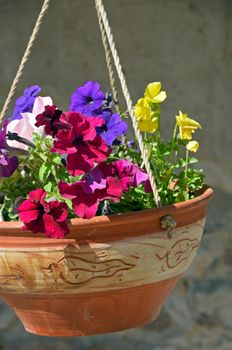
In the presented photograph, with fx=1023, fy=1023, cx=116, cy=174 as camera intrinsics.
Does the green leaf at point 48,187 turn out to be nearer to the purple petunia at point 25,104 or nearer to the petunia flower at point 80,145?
the petunia flower at point 80,145

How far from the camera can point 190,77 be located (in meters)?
3.34

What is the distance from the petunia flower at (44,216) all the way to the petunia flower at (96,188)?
0.08 feet

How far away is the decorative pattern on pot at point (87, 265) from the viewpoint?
5.65ft

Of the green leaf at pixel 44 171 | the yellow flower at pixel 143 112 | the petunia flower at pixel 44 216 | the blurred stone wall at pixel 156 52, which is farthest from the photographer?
the blurred stone wall at pixel 156 52

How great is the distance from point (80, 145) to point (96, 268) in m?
0.21

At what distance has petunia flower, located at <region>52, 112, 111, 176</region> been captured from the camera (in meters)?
1.69

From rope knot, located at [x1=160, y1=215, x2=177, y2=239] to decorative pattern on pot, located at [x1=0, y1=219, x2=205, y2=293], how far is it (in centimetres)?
1

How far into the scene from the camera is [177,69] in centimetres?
333

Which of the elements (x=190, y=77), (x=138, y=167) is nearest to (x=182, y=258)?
(x=138, y=167)

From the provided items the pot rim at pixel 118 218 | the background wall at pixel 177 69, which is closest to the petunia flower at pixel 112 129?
the pot rim at pixel 118 218

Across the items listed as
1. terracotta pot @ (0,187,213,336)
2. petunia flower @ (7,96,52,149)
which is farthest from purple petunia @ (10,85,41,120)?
terracotta pot @ (0,187,213,336)

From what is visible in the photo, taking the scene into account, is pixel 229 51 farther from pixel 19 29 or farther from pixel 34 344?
pixel 34 344

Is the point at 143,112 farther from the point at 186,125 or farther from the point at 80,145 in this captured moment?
the point at 80,145

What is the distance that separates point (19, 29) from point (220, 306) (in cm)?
114
